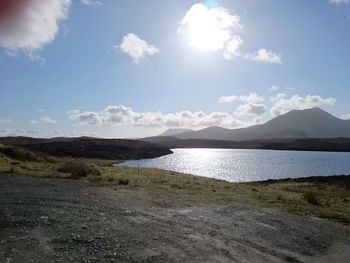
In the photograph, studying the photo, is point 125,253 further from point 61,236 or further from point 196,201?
point 196,201

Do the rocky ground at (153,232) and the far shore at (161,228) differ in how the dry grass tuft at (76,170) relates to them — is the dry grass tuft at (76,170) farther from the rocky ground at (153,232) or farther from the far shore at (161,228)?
the rocky ground at (153,232)

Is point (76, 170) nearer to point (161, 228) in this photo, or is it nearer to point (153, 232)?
point (161, 228)

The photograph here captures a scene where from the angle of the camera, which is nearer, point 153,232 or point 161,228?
point 153,232

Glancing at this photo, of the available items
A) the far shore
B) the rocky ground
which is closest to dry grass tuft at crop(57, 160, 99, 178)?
the far shore

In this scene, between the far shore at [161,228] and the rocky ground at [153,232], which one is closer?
the rocky ground at [153,232]

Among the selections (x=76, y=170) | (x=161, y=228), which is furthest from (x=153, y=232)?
(x=76, y=170)

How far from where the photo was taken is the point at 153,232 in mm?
14945

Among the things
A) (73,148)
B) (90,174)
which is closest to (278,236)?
(90,174)

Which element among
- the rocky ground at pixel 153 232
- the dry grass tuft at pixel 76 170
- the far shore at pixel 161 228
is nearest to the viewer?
the rocky ground at pixel 153 232

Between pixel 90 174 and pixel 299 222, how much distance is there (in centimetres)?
2686

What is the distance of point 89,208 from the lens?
19.4 metres

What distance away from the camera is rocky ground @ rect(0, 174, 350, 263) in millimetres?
11844

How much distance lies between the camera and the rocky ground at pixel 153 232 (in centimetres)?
1184

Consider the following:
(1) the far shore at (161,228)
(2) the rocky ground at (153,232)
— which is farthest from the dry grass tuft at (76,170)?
(2) the rocky ground at (153,232)
